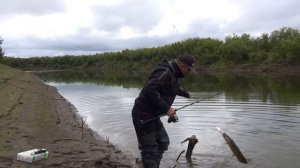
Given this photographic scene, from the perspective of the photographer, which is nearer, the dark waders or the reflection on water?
the dark waders

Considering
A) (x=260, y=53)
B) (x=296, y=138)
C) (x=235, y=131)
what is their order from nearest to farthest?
(x=296, y=138)
(x=235, y=131)
(x=260, y=53)

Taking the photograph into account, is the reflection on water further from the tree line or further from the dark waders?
the tree line

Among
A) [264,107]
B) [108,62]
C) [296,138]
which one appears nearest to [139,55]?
[108,62]

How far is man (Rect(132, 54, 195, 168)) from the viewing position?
27.6 ft

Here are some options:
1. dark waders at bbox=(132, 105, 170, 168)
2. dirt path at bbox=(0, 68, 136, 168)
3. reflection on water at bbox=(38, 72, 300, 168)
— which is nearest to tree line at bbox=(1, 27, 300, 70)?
reflection on water at bbox=(38, 72, 300, 168)

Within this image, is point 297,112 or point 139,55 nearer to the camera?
point 297,112

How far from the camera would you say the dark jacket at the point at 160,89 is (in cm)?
838

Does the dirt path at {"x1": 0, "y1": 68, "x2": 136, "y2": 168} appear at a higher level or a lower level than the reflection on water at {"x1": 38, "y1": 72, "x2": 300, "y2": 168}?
higher

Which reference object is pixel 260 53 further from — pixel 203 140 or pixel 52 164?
pixel 52 164

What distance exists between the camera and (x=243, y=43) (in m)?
92.5

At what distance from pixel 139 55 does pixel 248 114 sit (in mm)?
112195

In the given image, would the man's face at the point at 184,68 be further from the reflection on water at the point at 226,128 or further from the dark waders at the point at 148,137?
the reflection on water at the point at 226,128

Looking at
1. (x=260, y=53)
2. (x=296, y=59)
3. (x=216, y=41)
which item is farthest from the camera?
(x=216, y=41)

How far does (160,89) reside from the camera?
860 cm
